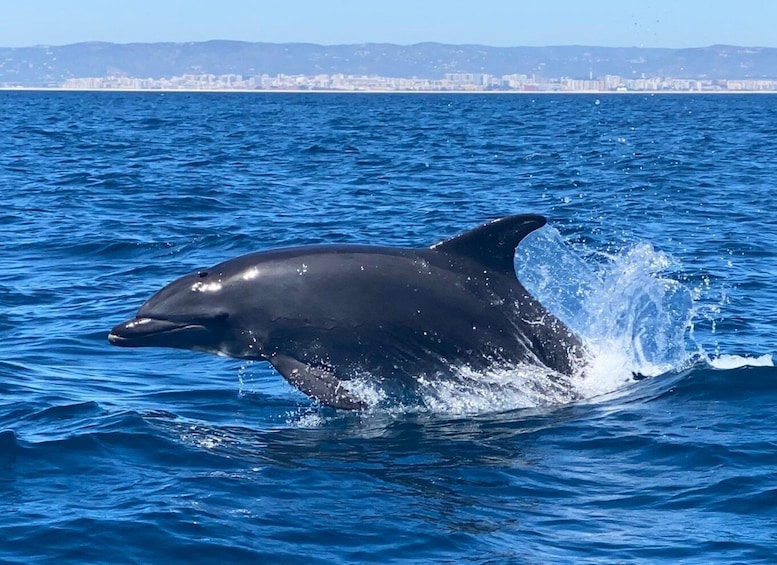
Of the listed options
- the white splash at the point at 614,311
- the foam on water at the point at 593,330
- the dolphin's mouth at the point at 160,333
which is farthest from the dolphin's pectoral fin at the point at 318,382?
the white splash at the point at 614,311

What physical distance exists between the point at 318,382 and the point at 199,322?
4.27 ft

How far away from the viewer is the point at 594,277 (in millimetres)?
15781

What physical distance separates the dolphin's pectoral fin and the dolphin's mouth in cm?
72

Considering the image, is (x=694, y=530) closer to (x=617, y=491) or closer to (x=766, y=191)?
(x=617, y=491)

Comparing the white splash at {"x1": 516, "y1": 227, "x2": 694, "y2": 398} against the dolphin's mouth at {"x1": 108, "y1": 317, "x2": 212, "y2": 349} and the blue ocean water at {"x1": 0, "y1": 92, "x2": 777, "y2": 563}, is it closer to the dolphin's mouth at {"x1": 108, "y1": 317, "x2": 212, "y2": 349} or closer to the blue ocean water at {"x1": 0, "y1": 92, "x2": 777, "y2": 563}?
the blue ocean water at {"x1": 0, "y1": 92, "x2": 777, "y2": 563}

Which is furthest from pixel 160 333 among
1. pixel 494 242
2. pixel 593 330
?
pixel 593 330

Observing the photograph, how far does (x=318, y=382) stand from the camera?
1077 cm

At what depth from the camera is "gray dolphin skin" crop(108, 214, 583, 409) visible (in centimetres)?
1113

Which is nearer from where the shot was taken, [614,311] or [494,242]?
[494,242]

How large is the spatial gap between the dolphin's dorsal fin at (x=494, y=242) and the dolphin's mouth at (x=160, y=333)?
2177mm

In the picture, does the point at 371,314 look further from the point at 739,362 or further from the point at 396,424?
the point at 739,362

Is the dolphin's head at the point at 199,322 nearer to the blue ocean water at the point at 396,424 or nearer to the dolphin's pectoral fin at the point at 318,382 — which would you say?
the dolphin's pectoral fin at the point at 318,382

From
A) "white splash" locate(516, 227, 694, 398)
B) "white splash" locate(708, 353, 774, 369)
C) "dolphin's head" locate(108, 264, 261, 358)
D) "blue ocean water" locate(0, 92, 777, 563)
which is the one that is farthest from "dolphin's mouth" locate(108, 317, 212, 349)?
"white splash" locate(708, 353, 774, 369)

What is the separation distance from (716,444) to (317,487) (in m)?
3.24
